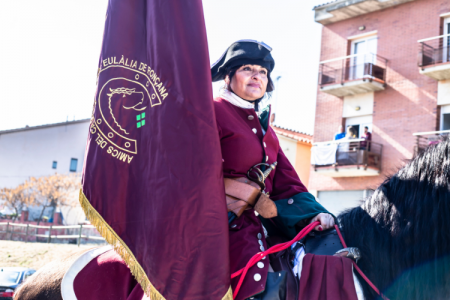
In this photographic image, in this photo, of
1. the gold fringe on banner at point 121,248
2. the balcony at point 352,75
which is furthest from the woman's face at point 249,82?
the balcony at point 352,75

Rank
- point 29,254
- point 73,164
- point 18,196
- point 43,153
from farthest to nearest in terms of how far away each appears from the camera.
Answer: point 73,164 → point 43,153 → point 18,196 → point 29,254

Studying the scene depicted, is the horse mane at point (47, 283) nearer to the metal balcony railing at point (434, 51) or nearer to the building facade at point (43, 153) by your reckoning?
the metal balcony railing at point (434, 51)

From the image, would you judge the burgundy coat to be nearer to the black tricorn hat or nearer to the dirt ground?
the black tricorn hat

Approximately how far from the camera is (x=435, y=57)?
18.7m

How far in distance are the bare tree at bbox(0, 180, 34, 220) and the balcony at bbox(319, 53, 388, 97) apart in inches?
879

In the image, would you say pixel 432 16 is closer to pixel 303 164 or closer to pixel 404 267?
pixel 303 164

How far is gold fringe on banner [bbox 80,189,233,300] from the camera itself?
8.52ft

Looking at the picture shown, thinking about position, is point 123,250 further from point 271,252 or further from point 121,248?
point 271,252

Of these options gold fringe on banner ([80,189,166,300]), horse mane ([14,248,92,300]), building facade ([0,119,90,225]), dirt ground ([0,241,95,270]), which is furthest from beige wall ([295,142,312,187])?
gold fringe on banner ([80,189,166,300])

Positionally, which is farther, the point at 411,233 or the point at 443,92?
the point at 443,92

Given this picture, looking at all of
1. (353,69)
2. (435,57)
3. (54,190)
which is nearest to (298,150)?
(353,69)

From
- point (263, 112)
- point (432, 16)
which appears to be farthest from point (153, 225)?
point (432, 16)

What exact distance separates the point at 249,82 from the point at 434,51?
58.3ft

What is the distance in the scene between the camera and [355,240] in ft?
8.75
